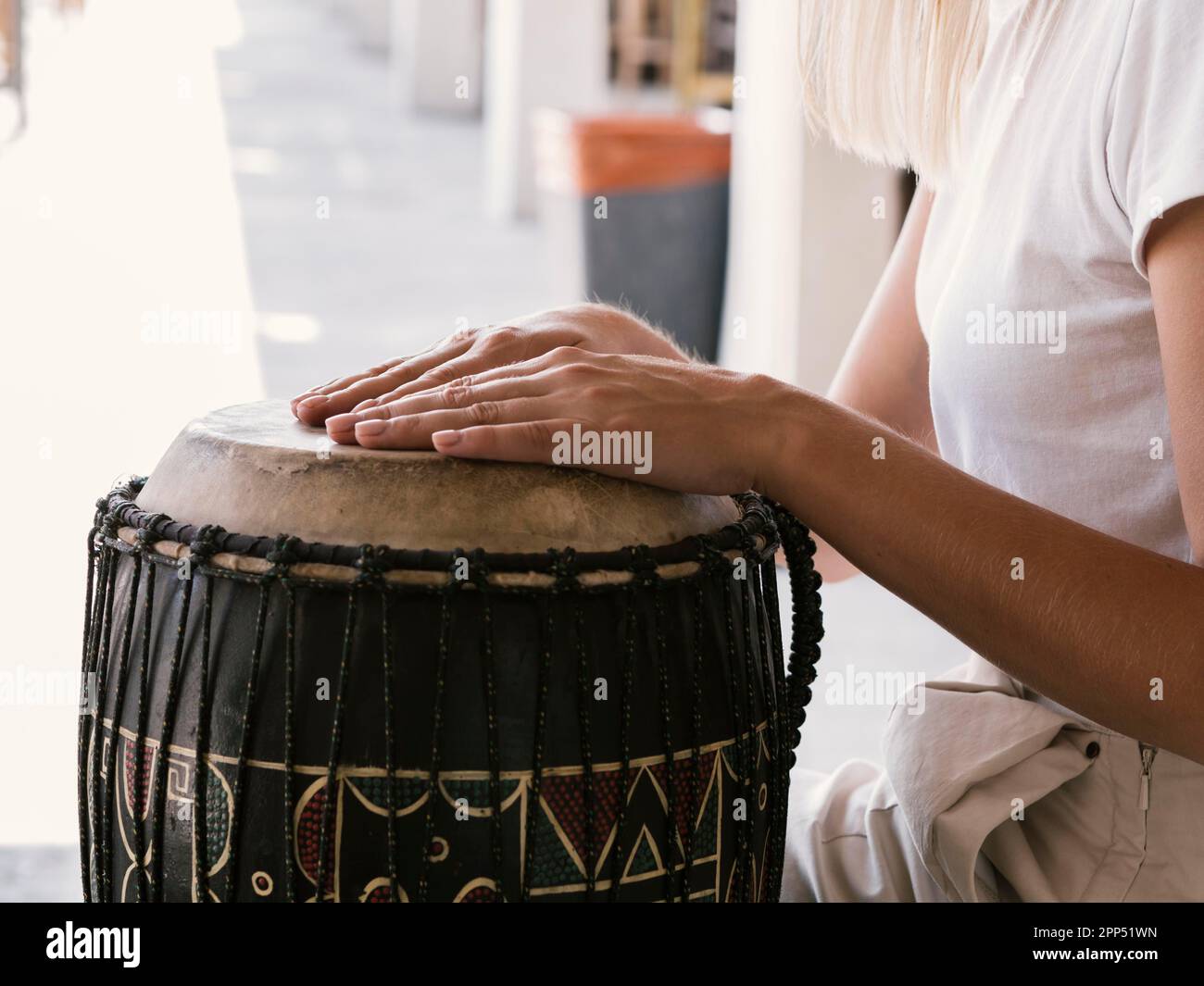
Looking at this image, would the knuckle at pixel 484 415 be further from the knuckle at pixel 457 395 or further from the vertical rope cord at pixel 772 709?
the vertical rope cord at pixel 772 709

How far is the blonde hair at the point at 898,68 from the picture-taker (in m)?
1.18

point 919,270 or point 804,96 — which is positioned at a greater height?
point 804,96

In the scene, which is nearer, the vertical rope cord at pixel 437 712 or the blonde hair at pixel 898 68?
the vertical rope cord at pixel 437 712

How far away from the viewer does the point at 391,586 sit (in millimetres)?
850

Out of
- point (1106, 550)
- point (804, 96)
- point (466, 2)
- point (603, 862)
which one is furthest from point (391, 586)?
point (466, 2)

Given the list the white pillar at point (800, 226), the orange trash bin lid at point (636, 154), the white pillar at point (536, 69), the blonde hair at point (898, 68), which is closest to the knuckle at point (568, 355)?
the blonde hair at point (898, 68)

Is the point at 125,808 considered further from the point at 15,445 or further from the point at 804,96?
the point at 15,445

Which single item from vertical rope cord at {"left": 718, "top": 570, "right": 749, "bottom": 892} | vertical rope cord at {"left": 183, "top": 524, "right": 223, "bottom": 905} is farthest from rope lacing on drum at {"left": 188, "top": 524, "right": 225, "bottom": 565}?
vertical rope cord at {"left": 718, "top": 570, "right": 749, "bottom": 892}

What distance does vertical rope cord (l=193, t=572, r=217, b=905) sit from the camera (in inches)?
34.9

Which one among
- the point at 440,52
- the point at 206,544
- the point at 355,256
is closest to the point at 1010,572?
the point at 206,544

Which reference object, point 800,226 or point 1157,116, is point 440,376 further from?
point 800,226

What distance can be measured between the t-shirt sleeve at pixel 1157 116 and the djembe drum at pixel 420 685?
0.32 m

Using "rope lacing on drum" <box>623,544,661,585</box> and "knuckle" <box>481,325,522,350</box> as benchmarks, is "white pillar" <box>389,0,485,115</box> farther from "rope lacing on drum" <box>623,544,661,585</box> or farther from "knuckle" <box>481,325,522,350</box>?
"rope lacing on drum" <box>623,544,661,585</box>
